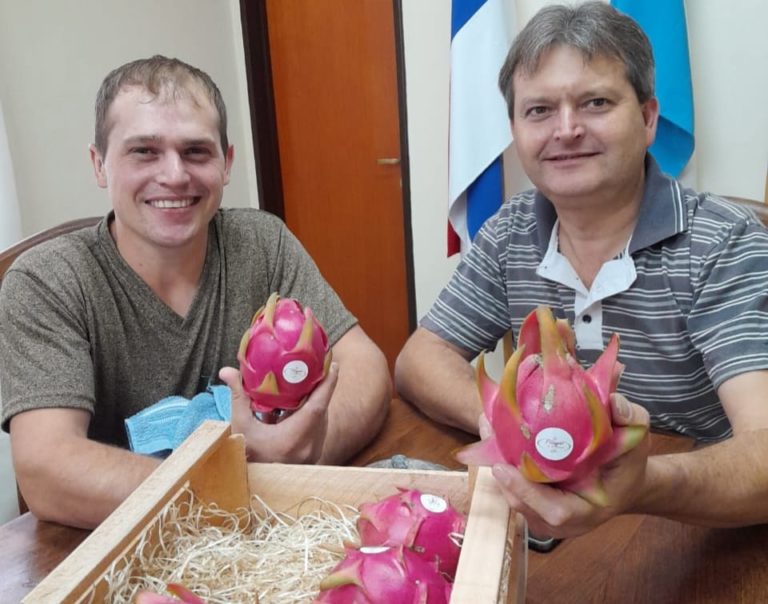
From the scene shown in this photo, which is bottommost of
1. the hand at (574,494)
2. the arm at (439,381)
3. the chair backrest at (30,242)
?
the arm at (439,381)

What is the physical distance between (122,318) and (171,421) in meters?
0.28

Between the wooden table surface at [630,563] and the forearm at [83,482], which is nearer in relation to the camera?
the wooden table surface at [630,563]

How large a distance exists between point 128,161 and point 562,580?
1025 mm

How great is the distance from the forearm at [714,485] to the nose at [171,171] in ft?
3.11

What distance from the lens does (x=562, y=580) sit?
803 millimetres

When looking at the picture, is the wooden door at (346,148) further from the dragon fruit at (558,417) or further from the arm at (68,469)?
the dragon fruit at (558,417)

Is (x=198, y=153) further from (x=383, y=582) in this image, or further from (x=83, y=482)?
(x=383, y=582)

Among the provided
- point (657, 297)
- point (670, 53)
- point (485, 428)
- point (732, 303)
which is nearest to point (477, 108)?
point (670, 53)

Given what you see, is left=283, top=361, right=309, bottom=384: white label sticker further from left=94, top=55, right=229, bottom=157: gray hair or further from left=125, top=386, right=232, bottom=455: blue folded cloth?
left=94, top=55, right=229, bottom=157: gray hair

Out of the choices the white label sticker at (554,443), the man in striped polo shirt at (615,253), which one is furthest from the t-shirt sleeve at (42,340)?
the white label sticker at (554,443)

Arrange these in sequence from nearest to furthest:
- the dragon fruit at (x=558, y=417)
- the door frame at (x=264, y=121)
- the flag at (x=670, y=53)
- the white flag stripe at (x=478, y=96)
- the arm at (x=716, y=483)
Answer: the dragon fruit at (x=558, y=417) → the arm at (x=716, y=483) → the flag at (x=670, y=53) → the white flag stripe at (x=478, y=96) → the door frame at (x=264, y=121)

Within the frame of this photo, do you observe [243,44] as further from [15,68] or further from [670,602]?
[670,602]

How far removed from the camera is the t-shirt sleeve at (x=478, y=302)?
4.74 feet

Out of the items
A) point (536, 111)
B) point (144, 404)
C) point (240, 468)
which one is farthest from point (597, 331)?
point (144, 404)
